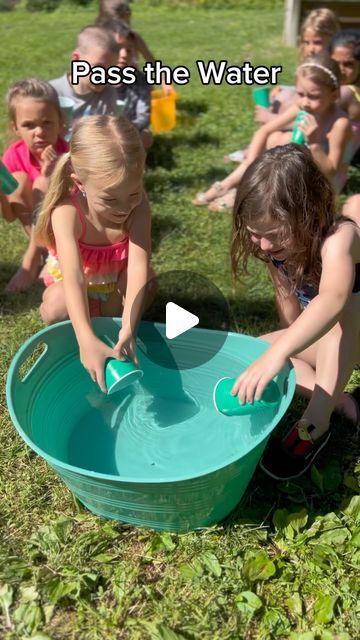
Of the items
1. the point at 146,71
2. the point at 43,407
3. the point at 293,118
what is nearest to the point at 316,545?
the point at 43,407

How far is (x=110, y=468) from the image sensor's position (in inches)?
63.6

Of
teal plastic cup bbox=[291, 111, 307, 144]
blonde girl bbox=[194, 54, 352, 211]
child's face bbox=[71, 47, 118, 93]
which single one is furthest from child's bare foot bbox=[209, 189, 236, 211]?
child's face bbox=[71, 47, 118, 93]

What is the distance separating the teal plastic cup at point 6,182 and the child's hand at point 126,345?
0.94 m

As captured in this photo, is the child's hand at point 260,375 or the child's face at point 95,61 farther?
the child's face at point 95,61

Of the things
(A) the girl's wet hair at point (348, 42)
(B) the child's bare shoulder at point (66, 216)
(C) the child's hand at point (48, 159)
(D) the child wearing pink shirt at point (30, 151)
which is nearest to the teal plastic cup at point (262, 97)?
(A) the girl's wet hair at point (348, 42)

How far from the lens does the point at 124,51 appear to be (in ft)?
10.3

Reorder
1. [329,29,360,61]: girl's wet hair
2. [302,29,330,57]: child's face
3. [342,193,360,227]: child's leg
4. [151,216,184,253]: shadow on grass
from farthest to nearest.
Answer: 1. [302,29,330,57]: child's face
2. [329,29,360,61]: girl's wet hair
3. [151,216,184,253]: shadow on grass
4. [342,193,360,227]: child's leg

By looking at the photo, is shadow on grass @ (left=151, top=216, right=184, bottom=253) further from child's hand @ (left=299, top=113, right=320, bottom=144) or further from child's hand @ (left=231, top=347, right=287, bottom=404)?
child's hand @ (left=231, top=347, right=287, bottom=404)

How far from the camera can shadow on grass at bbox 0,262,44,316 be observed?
7.00 feet

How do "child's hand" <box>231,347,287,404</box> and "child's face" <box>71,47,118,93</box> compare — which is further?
"child's face" <box>71,47,118,93</box>

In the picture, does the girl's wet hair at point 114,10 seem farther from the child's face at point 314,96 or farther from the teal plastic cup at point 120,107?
the child's face at point 314,96

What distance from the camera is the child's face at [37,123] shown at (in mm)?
2152

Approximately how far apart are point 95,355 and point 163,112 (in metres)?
2.52

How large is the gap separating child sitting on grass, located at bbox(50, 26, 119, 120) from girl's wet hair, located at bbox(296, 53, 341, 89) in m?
0.86
